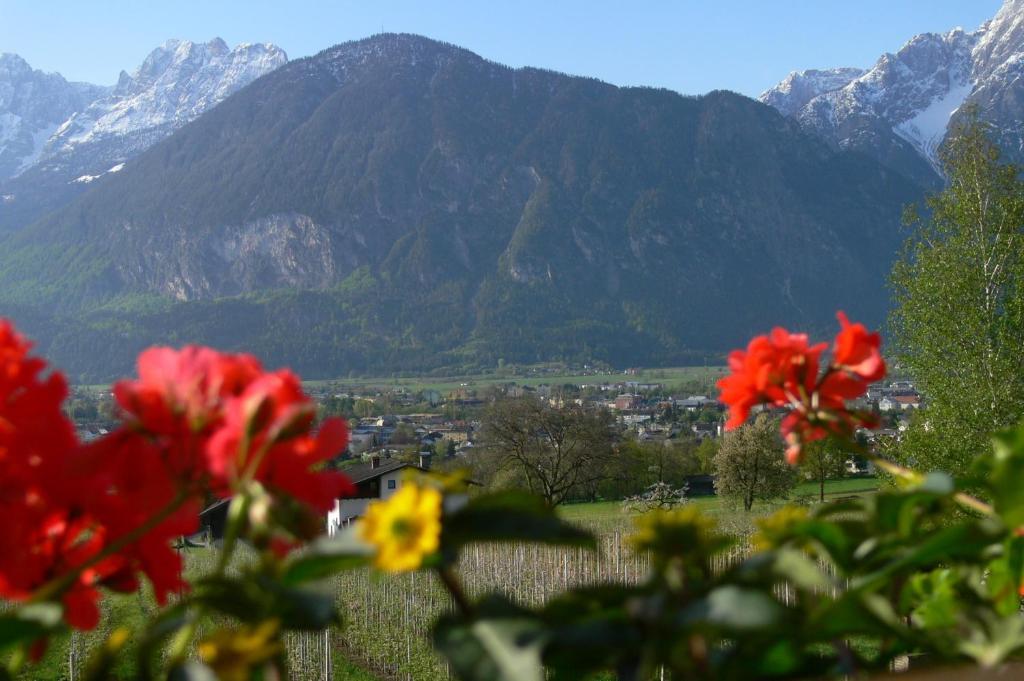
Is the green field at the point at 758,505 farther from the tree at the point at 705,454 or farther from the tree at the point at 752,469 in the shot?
the tree at the point at 705,454

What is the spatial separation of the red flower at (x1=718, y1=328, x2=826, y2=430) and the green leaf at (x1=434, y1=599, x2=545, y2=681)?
33 centimetres

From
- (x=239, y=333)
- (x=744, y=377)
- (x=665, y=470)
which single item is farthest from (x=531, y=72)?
(x=744, y=377)

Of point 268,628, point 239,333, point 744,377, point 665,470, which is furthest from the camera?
point 239,333

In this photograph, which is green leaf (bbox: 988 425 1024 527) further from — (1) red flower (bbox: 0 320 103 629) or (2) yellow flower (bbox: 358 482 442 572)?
(1) red flower (bbox: 0 320 103 629)

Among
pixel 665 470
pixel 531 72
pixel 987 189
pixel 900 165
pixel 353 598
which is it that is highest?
pixel 531 72

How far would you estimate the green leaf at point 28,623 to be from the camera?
0.32 meters

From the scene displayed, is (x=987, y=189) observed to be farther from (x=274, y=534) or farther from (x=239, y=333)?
(x=239, y=333)

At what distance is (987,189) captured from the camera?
500 inches

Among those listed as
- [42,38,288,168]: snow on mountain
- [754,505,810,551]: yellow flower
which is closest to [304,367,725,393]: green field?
[42,38,288,168]: snow on mountain

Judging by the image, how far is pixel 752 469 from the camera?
81.2ft

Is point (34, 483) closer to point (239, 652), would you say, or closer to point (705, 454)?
point (239, 652)

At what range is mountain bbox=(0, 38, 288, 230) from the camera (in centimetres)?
9688

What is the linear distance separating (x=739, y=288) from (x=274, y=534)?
2969 inches

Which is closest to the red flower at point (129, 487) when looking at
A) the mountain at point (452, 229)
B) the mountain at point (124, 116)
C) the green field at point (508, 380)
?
the green field at point (508, 380)
